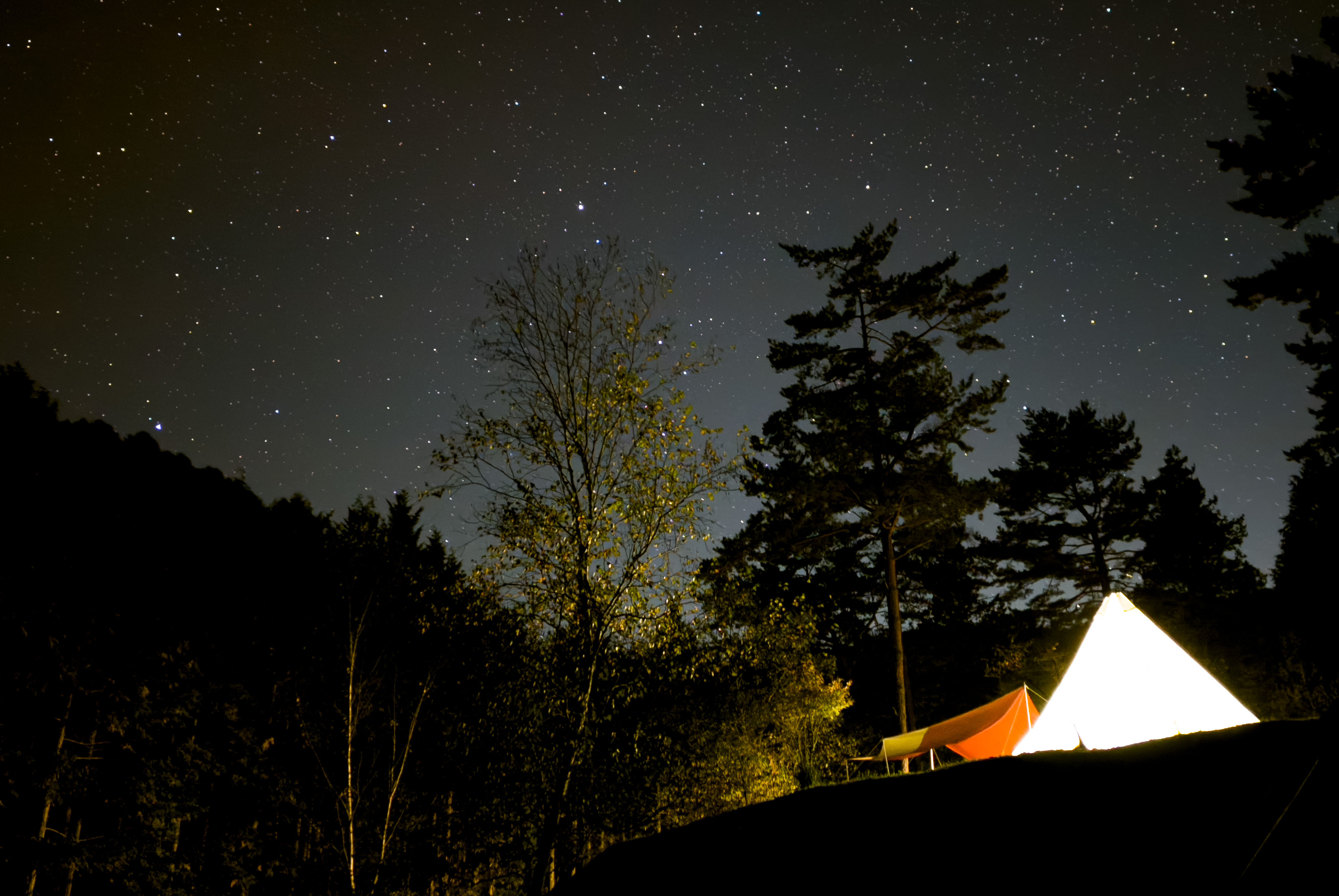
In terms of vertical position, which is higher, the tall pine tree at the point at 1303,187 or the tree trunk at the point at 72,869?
the tall pine tree at the point at 1303,187

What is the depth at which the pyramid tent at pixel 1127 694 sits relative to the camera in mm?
8430

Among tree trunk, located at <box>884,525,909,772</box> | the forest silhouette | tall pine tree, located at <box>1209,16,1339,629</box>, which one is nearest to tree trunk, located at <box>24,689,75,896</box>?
the forest silhouette

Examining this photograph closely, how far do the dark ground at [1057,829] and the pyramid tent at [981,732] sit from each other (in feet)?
37.1

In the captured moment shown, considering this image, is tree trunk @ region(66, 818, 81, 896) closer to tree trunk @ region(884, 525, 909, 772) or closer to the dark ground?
the dark ground

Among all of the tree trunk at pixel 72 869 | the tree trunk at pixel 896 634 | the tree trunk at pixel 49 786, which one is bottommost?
the tree trunk at pixel 72 869

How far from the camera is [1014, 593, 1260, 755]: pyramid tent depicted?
8.43 meters

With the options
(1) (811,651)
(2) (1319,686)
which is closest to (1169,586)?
(2) (1319,686)

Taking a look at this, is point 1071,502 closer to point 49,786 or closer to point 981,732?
point 981,732

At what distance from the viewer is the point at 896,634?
15.7m

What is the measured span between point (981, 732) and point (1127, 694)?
593 centimetres

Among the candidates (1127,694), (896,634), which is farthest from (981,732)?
(1127,694)

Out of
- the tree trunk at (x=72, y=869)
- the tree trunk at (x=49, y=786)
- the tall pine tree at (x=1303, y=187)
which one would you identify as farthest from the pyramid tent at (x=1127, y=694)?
the tree trunk at (x=49, y=786)

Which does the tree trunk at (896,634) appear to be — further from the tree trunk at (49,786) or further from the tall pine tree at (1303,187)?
the tree trunk at (49,786)

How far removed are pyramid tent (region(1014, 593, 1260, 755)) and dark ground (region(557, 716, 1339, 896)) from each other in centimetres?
558
